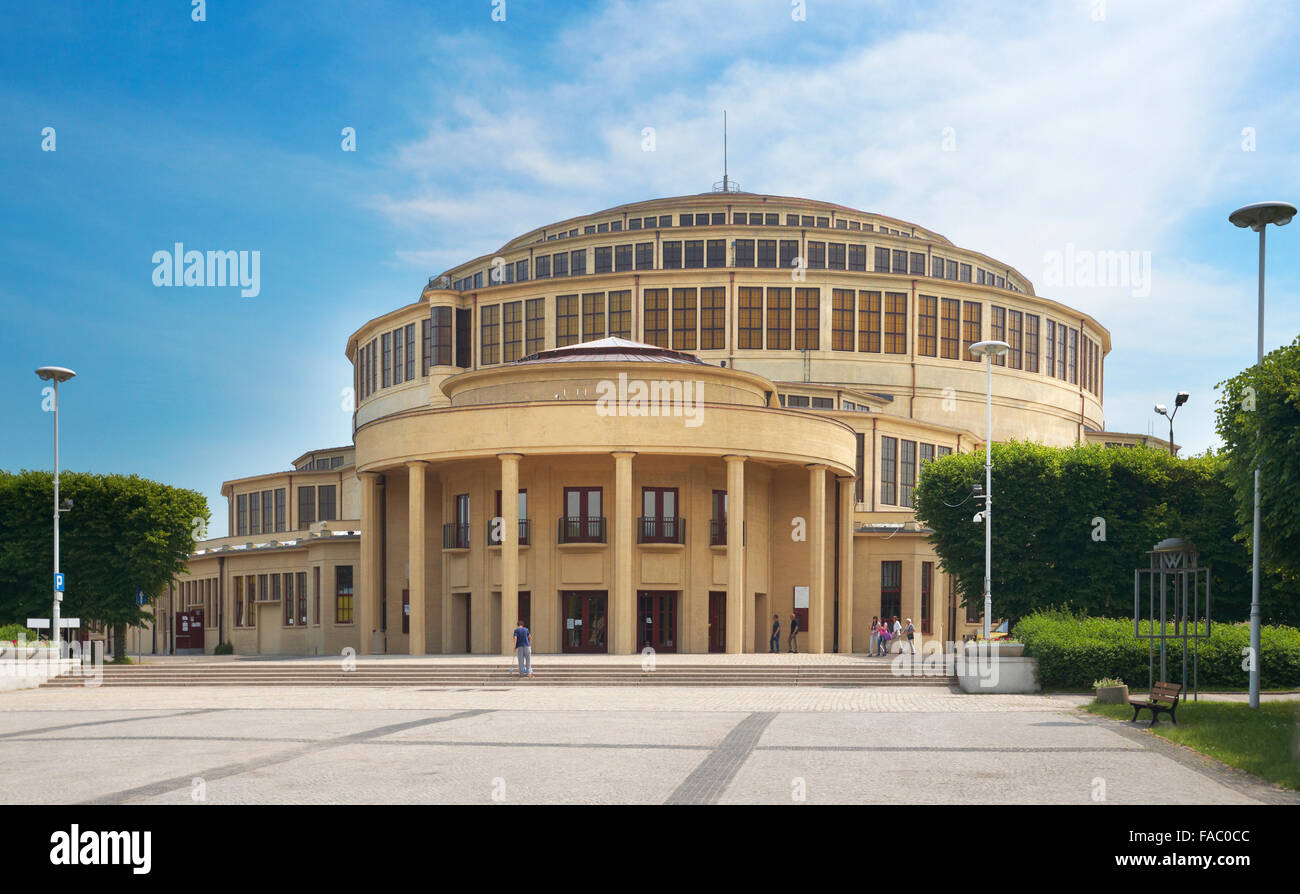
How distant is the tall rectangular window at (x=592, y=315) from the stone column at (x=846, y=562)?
18219 millimetres

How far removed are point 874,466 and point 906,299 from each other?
11.1 m

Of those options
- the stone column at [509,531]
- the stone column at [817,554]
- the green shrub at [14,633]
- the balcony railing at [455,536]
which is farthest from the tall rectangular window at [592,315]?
the green shrub at [14,633]

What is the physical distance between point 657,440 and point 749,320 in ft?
75.3

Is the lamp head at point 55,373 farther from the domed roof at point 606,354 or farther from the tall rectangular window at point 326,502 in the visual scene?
the tall rectangular window at point 326,502

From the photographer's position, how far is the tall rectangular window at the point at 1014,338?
68062mm

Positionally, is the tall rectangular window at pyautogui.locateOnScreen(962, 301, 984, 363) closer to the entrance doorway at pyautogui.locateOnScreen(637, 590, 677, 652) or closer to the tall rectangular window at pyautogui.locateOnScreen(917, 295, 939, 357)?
the tall rectangular window at pyautogui.locateOnScreen(917, 295, 939, 357)

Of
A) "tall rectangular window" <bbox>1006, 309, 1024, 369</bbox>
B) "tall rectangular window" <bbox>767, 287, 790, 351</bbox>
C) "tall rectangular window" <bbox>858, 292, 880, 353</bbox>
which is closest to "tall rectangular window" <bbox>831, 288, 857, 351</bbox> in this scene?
"tall rectangular window" <bbox>858, 292, 880, 353</bbox>

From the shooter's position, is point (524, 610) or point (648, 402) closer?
point (648, 402)

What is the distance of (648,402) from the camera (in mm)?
41875

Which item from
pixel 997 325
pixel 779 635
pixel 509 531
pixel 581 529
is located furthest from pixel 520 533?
pixel 997 325

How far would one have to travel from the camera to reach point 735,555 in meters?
42.6

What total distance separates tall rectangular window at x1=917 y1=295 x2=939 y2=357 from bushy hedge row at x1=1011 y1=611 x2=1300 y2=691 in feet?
119
